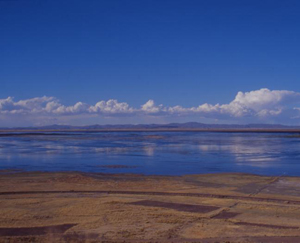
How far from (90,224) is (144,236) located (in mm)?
1815

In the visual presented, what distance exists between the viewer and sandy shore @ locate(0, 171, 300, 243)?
30.3 ft

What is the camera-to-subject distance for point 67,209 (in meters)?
11.8

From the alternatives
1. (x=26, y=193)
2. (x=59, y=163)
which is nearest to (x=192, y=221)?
(x=26, y=193)

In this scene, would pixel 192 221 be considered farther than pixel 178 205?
No

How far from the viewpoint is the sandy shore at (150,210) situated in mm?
9242

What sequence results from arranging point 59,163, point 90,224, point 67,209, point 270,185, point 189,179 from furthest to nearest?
point 59,163 → point 189,179 → point 270,185 → point 67,209 → point 90,224

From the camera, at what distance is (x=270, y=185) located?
55.8ft

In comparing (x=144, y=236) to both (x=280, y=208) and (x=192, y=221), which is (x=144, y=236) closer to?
(x=192, y=221)

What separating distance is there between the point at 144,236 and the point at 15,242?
3.04 metres

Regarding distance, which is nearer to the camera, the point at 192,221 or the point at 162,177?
the point at 192,221

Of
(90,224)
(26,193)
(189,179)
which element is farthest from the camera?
(189,179)

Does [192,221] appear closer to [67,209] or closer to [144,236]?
[144,236]

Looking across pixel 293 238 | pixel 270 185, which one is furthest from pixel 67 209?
pixel 270 185

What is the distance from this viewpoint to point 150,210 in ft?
38.1
